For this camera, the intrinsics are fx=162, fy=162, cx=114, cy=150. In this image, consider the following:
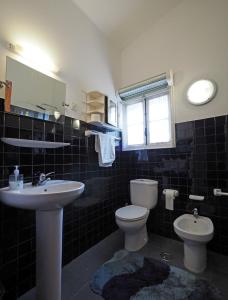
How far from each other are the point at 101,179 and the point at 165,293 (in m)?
1.24

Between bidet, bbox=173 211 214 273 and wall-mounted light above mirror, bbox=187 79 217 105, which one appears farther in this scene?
wall-mounted light above mirror, bbox=187 79 217 105

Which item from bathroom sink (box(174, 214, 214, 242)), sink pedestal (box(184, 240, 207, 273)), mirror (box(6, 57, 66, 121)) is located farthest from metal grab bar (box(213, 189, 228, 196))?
mirror (box(6, 57, 66, 121))

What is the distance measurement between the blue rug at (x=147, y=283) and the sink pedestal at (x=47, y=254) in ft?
1.30

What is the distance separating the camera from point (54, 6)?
1651 millimetres

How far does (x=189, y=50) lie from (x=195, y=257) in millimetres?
2344

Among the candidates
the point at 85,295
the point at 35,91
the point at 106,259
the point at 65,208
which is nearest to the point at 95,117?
the point at 35,91

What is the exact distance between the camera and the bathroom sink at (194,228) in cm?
147

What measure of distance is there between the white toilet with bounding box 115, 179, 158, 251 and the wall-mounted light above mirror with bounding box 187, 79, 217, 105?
115 centimetres

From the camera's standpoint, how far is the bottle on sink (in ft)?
3.73

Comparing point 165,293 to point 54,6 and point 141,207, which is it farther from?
point 54,6

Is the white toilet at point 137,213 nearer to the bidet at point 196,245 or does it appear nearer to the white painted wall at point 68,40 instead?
the bidet at point 196,245

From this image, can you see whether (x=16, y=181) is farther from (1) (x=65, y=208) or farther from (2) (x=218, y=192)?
(2) (x=218, y=192)

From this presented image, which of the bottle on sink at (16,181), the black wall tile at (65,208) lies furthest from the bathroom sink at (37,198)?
the black wall tile at (65,208)

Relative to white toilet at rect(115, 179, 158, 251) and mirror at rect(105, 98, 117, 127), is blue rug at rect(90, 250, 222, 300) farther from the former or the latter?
mirror at rect(105, 98, 117, 127)
